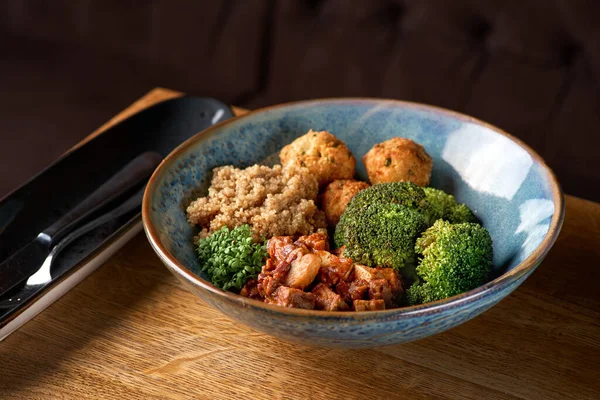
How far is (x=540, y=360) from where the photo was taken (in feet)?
3.56

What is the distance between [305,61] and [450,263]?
5.08ft

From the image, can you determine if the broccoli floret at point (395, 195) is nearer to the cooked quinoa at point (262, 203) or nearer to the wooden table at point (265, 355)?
the cooked quinoa at point (262, 203)

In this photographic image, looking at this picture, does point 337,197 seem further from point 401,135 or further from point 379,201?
point 401,135

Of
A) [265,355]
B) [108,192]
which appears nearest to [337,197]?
[265,355]

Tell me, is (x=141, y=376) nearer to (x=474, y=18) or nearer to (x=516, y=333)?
(x=516, y=333)

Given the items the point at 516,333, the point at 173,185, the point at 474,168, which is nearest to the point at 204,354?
the point at 173,185

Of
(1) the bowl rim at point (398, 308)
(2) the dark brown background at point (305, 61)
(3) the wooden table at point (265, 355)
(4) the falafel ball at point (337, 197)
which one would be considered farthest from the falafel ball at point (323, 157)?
(2) the dark brown background at point (305, 61)

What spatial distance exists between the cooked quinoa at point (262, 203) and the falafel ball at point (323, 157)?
3cm

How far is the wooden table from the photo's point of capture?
1.03 meters

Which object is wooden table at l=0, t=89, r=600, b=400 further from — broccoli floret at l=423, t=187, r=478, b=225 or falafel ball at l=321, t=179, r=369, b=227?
falafel ball at l=321, t=179, r=369, b=227

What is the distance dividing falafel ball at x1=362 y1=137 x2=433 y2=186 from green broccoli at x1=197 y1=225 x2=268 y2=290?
32cm

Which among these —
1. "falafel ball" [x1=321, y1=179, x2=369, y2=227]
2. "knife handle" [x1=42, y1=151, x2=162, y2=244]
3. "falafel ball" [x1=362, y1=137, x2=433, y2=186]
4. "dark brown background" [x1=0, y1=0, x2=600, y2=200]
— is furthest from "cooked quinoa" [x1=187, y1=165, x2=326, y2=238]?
"dark brown background" [x1=0, y1=0, x2=600, y2=200]

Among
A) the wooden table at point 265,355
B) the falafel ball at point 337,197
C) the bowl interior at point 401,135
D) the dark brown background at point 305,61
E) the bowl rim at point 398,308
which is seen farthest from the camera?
the dark brown background at point 305,61

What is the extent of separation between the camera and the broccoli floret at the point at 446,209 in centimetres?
124
